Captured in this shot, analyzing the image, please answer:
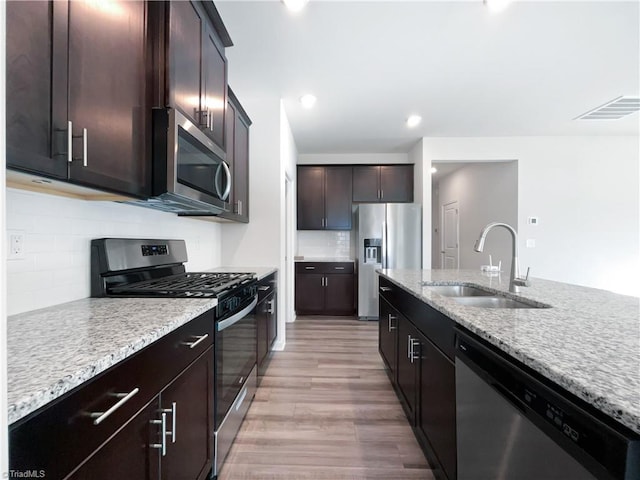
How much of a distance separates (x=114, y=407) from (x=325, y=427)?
147 centimetres

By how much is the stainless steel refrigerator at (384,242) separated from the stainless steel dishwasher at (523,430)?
3342mm

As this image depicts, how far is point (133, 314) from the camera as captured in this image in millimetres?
1099

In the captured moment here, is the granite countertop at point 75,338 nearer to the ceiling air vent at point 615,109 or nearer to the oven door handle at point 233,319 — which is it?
the oven door handle at point 233,319

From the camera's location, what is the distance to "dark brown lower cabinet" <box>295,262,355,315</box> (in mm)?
4633

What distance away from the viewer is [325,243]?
5.28 metres

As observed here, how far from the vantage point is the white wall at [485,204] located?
457 cm

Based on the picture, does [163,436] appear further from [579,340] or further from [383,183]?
[383,183]

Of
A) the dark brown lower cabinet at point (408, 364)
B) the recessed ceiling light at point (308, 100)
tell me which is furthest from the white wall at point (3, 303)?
the recessed ceiling light at point (308, 100)

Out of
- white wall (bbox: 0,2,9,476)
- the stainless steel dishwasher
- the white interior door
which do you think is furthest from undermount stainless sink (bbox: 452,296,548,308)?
the white interior door

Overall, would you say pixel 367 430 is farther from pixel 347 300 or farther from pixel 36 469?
pixel 347 300

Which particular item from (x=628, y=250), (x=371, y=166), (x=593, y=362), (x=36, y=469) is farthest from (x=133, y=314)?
(x=628, y=250)

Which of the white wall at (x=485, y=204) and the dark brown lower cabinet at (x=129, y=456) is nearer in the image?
the dark brown lower cabinet at (x=129, y=456)

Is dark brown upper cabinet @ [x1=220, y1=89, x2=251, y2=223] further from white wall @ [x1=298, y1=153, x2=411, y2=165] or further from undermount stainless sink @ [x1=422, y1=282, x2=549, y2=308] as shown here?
white wall @ [x1=298, y1=153, x2=411, y2=165]

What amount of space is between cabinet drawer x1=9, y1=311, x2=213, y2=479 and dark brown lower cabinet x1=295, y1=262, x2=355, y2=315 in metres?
3.62
